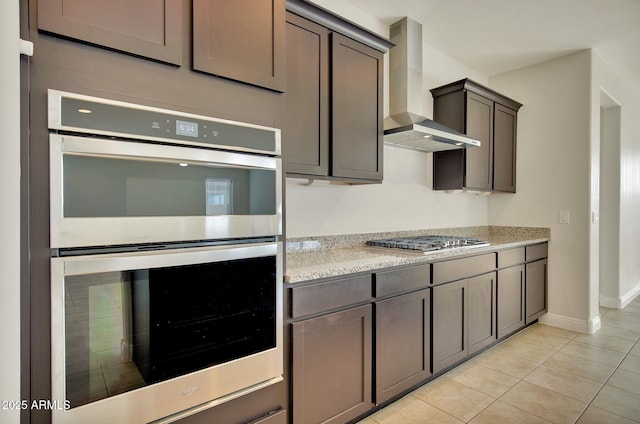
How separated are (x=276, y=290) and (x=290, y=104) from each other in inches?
41.1

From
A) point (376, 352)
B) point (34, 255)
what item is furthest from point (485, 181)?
point (34, 255)

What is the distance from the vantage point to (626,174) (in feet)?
14.4

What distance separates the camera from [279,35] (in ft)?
5.03

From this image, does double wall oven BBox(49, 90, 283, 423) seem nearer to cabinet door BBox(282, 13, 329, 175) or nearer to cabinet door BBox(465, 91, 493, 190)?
cabinet door BBox(282, 13, 329, 175)

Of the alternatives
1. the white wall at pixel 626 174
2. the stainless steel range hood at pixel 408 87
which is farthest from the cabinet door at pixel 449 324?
the white wall at pixel 626 174

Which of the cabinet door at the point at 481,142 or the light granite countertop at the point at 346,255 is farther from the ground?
the cabinet door at the point at 481,142

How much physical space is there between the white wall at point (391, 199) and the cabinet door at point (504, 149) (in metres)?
0.34

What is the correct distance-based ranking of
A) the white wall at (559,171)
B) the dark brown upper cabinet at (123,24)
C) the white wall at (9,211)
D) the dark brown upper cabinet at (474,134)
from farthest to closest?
the white wall at (559,171), the dark brown upper cabinet at (474,134), the dark brown upper cabinet at (123,24), the white wall at (9,211)

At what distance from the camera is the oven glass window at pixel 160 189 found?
1038 millimetres

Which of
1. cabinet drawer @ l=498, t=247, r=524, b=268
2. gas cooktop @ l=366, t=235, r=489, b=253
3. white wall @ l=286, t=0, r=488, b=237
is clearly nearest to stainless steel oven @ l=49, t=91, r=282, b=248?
white wall @ l=286, t=0, r=488, b=237

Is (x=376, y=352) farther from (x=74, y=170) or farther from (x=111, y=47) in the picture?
(x=111, y=47)

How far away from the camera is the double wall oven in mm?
1016

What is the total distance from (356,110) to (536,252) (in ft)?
8.46

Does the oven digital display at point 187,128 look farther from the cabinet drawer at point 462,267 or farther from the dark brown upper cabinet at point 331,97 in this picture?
the cabinet drawer at point 462,267
